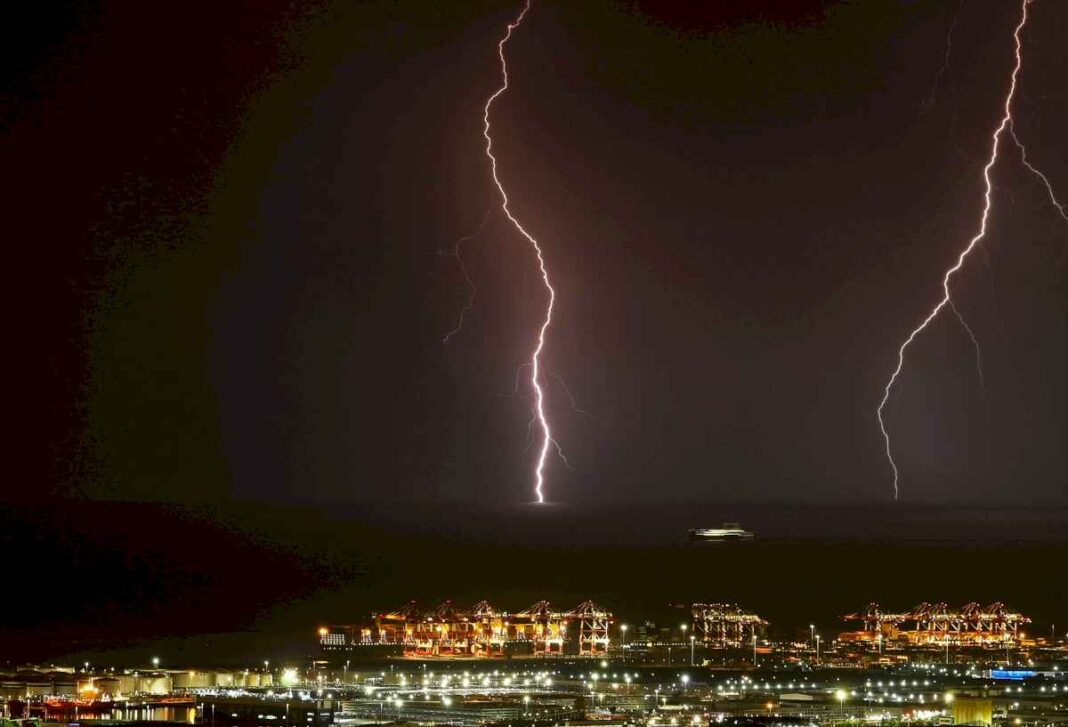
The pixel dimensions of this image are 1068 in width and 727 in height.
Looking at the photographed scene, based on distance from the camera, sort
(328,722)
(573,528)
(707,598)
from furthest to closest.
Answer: (573,528) → (707,598) → (328,722)

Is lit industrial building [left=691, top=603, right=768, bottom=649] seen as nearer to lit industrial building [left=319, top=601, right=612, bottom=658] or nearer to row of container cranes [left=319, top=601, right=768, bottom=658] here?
row of container cranes [left=319, top=601, right=768, bottom=658]

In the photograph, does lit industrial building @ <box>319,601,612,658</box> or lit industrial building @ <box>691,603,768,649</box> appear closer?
lit industrial building @ <box>319,601,612,658</box>

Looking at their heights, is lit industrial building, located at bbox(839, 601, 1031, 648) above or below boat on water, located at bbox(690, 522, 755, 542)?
below

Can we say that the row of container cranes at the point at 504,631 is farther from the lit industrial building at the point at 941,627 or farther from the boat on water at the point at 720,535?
the boat on water at the point at 720,535

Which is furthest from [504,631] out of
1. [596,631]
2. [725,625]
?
[725,625]

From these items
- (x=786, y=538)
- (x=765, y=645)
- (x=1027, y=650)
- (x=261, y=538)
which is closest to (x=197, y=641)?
(x=765, y=645)

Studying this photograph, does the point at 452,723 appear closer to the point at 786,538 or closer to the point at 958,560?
the point at 958,560

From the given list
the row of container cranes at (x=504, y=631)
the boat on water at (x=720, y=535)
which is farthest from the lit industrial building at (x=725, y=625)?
the boat on water at (x=720, y=535)

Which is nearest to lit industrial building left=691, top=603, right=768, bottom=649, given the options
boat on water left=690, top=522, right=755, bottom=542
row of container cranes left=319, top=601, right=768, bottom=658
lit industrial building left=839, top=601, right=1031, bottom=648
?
row of container cranes left=319, top=601, right=768, bottom=658
